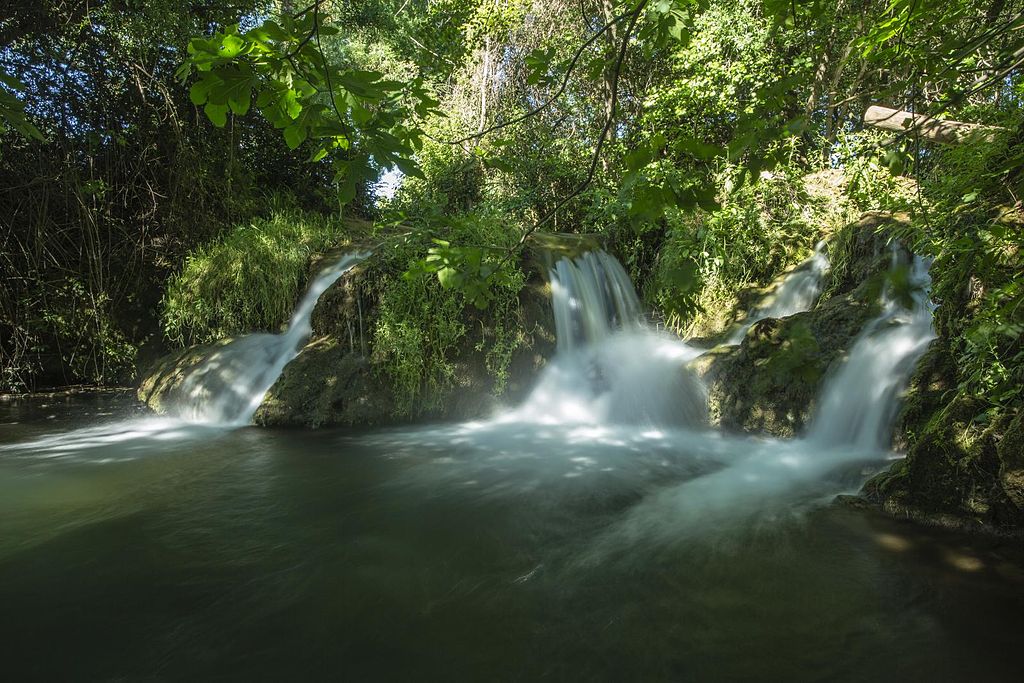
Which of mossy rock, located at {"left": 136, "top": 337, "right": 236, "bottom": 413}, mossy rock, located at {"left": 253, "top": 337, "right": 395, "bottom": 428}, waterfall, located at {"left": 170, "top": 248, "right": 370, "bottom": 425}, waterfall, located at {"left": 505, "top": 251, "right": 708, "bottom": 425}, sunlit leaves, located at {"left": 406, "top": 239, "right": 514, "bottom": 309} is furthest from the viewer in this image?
mossy rock, located at {"left": 136, "top": 337, "right": 236, "bottom": 413}

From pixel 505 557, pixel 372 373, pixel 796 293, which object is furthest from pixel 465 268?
pixel 796 293

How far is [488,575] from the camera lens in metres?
2.72

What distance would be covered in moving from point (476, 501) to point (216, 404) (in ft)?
12.7

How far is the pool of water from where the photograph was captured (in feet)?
6.87

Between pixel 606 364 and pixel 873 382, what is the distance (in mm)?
2661

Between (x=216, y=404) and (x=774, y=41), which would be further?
(x=774, y=41)

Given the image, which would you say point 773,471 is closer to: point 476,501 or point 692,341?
point 476,501

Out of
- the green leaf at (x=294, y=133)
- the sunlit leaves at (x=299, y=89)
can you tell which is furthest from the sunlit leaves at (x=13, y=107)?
the green leaf at (x=294, y=133)

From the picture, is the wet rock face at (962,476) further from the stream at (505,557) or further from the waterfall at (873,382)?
the waterfall at (873,382)

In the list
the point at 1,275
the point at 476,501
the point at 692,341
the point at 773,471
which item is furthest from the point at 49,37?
the point at 773,471

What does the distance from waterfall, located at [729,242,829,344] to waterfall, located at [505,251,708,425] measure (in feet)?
2.92

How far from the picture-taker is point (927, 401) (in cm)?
385

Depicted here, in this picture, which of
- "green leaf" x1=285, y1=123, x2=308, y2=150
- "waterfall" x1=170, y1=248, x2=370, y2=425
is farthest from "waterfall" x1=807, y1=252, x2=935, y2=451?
"waterfall" x1=170, y1=248, x2=370, y2=425

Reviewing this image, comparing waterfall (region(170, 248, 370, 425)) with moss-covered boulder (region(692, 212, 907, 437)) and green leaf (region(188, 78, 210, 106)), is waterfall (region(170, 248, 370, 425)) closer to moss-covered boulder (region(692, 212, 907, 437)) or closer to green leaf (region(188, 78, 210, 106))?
moss-covered boulder (region(692, 212, 907, 437))
